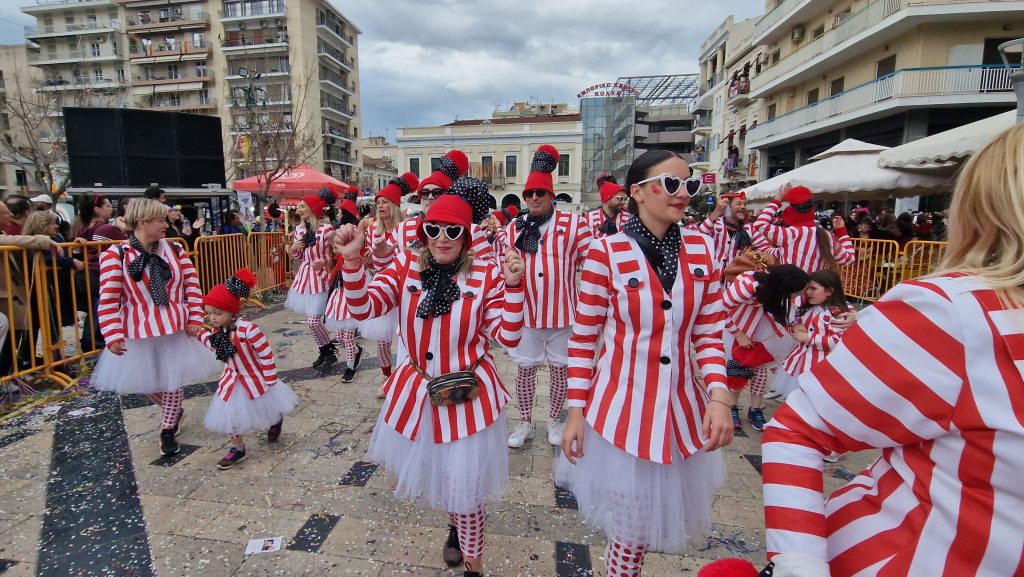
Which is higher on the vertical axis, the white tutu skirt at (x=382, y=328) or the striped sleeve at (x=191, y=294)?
the striped sleeve at (x=191, y=294)

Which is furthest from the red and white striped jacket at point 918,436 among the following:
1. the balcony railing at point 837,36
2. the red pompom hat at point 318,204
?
the balcony railing at point 837,36

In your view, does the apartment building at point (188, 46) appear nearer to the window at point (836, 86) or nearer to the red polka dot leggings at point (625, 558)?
the window at point (836, 86)

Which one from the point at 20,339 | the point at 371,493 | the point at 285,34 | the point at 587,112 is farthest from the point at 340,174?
the point at 371,493

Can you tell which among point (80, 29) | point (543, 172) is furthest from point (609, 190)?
point (80, 29)

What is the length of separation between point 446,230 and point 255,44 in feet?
192

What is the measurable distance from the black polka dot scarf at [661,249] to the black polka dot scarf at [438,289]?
35.9 inches

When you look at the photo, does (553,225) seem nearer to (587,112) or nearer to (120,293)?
(120,293)

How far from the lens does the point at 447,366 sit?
2.55m

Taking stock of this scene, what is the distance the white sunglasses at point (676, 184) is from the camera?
82.8 inches

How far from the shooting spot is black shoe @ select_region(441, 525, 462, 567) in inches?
109

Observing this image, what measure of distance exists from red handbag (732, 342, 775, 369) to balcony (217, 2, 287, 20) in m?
57.7

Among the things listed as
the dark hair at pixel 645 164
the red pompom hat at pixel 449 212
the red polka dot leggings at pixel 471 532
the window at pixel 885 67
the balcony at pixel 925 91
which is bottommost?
the red polka dot leggings at pixel 471 532

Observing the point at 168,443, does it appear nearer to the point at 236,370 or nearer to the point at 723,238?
the point at 236,370

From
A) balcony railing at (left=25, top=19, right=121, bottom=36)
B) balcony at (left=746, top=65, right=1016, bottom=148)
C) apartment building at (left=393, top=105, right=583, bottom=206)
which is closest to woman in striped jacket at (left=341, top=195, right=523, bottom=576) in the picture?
balcony at (left=746, top=65, right=1016, bottom=148)
